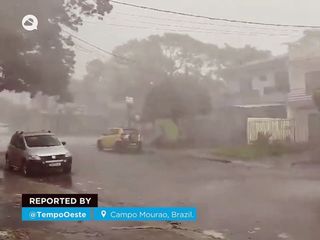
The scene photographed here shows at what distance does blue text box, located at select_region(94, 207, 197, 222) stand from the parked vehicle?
Result: 6.31 ft

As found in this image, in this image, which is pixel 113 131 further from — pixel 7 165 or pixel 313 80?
pixel 313 80

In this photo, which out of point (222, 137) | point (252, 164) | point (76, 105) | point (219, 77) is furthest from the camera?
point (252, 164)

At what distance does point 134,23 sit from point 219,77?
1.60m

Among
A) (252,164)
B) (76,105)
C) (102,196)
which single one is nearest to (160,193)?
(102,196)

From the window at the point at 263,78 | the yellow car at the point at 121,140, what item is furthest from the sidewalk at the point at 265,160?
the window at the point at 263,78

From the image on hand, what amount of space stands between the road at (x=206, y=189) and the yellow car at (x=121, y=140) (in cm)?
16

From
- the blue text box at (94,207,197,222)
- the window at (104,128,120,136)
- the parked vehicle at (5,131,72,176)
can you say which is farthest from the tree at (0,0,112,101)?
the blue text box at (94,207,197,222)

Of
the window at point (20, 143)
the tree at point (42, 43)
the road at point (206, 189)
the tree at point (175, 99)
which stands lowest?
the road at point (206, 189)

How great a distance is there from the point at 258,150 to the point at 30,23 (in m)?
4.68

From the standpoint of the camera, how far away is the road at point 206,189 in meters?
4.94

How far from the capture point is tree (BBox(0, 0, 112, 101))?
5621mm

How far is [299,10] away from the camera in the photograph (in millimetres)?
5434

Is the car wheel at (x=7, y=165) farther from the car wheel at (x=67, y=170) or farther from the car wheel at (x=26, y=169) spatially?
the car wheel at (x=67, y=170)

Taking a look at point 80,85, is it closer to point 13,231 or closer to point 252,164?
point 13,231
